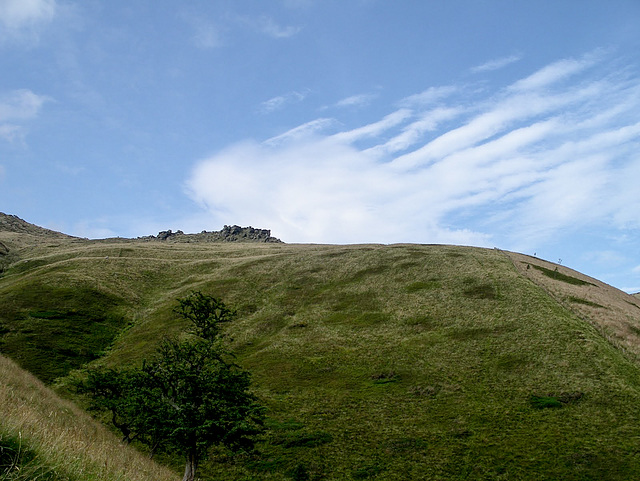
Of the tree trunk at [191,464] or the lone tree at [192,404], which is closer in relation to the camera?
the lone tree at [192,404]

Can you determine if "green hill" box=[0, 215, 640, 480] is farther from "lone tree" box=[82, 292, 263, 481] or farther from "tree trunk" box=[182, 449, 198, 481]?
"lone tree" box=[82, 292, 263, 481]

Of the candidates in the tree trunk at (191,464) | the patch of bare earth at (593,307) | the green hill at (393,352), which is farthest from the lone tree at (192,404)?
the patch of bare earth at (593,307)

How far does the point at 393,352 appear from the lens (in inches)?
1964

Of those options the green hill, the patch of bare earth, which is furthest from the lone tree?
the patch of bare earth

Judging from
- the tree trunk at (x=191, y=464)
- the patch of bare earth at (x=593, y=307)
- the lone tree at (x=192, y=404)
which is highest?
the patch of bare earth at (x=593, y=307)

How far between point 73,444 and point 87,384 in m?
28.2

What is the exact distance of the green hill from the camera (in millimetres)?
30125

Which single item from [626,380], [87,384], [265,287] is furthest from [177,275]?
[626,380]

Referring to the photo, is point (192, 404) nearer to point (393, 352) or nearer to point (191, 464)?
point (191, 464)

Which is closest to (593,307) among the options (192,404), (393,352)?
A: (393,352)

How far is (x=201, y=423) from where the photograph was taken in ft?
77.3

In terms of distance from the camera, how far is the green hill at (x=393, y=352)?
30125mm

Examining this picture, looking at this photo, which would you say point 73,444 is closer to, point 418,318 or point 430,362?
point 430,362

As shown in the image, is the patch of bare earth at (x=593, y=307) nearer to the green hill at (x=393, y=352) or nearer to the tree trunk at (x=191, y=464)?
the green hill at (x=393, y=352)
